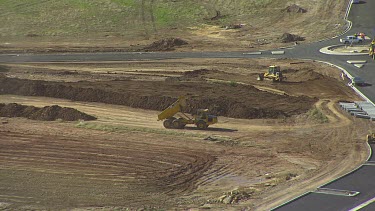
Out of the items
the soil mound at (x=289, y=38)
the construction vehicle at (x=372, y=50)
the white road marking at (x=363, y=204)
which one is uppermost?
the soil mound at (x=289, y=38)

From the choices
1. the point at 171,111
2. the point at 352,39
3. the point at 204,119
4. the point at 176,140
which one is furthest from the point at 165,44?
the point at 176,140

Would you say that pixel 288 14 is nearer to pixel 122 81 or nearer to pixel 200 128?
pixel 122 81

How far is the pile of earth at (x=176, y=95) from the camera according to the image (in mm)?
53938

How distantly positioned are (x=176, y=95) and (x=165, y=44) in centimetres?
2241

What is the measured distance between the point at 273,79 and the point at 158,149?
21.4 m

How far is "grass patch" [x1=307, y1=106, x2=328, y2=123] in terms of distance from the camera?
5118 cm

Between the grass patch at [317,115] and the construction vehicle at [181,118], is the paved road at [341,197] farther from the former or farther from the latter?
the construction vehicle at [181,118]

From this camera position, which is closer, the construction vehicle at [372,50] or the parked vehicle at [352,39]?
the construction vehicle at [372,50]

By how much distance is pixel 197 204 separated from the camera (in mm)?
35312

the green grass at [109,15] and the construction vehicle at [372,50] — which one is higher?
the green grass at [109,15]

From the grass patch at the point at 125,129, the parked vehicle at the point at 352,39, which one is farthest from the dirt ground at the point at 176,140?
the parked vehicle at the point at 352,39

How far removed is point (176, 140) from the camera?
156 feet

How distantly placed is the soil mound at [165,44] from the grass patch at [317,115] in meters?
29.3

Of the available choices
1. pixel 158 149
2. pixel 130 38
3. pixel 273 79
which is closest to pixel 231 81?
pixel 273 79
